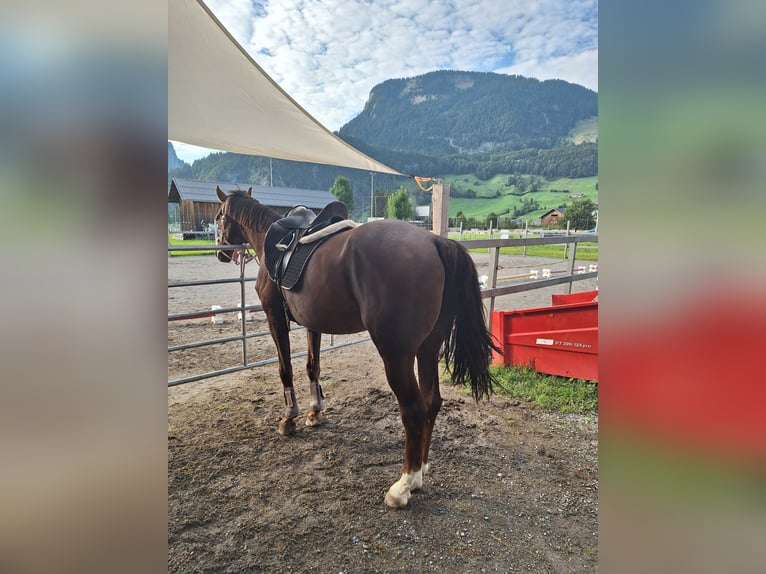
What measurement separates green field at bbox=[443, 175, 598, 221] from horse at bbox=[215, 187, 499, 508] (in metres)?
45.0

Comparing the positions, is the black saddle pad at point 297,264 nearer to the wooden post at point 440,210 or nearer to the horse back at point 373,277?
the horse back at point 373,277

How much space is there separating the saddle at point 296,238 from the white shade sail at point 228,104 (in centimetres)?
124

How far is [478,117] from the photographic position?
87500mm

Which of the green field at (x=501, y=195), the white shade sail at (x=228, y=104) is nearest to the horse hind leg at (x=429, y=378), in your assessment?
the white shade sail at (x=228, y=104)

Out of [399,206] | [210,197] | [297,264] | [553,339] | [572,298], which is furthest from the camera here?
[399,206]

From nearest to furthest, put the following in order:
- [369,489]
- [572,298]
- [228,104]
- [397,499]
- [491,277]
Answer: [397,499] → [369,489] → [228,104] → [491,277] → [572,298]

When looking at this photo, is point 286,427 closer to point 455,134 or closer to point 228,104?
point 228,104

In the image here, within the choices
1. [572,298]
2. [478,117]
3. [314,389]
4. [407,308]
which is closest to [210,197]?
[314,389]

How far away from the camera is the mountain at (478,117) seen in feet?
273

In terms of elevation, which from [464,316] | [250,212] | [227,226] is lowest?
[464,316]

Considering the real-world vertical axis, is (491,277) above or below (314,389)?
above

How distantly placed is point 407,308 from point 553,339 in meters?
1.81
